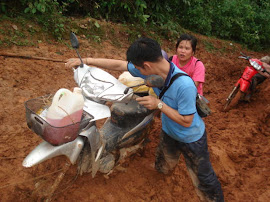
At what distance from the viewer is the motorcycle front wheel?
16.9ft

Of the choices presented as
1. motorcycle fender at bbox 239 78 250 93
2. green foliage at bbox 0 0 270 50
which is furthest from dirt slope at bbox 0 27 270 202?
green foliage at bbox 0 0 270 50

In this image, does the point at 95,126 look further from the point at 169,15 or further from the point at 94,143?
the point at 169,15

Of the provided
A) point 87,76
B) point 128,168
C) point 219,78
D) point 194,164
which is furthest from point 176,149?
point 219,78

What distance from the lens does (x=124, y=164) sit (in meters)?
3.26

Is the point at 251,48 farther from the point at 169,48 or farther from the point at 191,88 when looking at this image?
the point at 191,88

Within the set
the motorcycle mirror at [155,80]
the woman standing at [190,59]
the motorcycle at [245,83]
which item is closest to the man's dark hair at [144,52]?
the motorcycle mirror at [155,80]

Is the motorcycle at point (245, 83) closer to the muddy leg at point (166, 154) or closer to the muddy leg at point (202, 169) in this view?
the muddy leg at point (166, 154)

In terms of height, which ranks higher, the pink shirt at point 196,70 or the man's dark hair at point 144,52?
the man's dark hair at point 144,52

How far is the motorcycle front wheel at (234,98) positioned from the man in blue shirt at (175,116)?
9.52 feet

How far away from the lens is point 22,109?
363 centimetres

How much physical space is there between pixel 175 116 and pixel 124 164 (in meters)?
1.53

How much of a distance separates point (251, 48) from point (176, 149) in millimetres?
8575

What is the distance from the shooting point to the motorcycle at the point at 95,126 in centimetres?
175

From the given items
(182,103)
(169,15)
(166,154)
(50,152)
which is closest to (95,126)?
(50,152)
